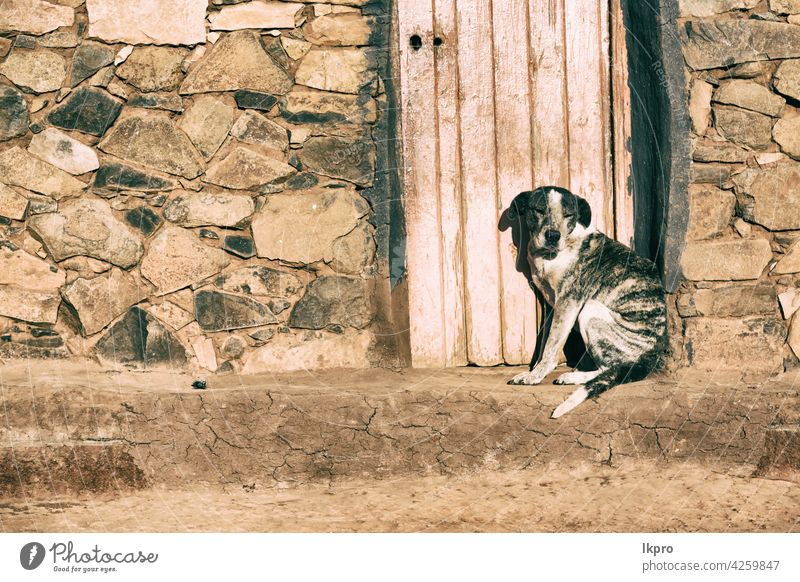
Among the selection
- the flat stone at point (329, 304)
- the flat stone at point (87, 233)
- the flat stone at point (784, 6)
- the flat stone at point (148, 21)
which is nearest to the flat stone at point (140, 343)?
the flat stone at point (87, 233)

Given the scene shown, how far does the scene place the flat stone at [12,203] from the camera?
5078 millimetres

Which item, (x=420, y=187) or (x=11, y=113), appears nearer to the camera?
(x=11, y=113)

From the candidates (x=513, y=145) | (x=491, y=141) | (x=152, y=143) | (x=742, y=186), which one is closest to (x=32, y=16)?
(x=152, y=143)

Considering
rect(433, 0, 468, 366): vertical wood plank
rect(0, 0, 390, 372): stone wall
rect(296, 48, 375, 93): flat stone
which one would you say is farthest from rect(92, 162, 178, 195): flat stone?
rect(433, 0, 468, 366): vertical wood plank

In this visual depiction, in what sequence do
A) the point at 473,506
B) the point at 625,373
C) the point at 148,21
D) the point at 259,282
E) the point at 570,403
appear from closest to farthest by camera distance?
the point at 473,506 < the point at 570,403 < the point at 625,373 < the point at 148,21 < the point at 259,282

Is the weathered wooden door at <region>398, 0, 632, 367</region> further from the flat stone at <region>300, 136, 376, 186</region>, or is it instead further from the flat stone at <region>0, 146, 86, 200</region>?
the flat stone at <region>0, 146, 86, 200</region>

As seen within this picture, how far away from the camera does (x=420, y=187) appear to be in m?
5.38

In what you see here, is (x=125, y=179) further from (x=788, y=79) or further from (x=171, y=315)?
(x=788, y=79)

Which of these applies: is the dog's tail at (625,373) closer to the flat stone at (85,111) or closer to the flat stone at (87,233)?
the flat stone at (87,233)

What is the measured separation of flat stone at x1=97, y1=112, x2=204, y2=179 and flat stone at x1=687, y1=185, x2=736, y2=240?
2284 millimetres

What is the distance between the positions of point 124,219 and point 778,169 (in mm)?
2974

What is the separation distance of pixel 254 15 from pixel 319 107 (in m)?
0.51

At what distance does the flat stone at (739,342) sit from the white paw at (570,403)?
627 mm

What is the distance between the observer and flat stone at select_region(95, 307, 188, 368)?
16.9 ft
